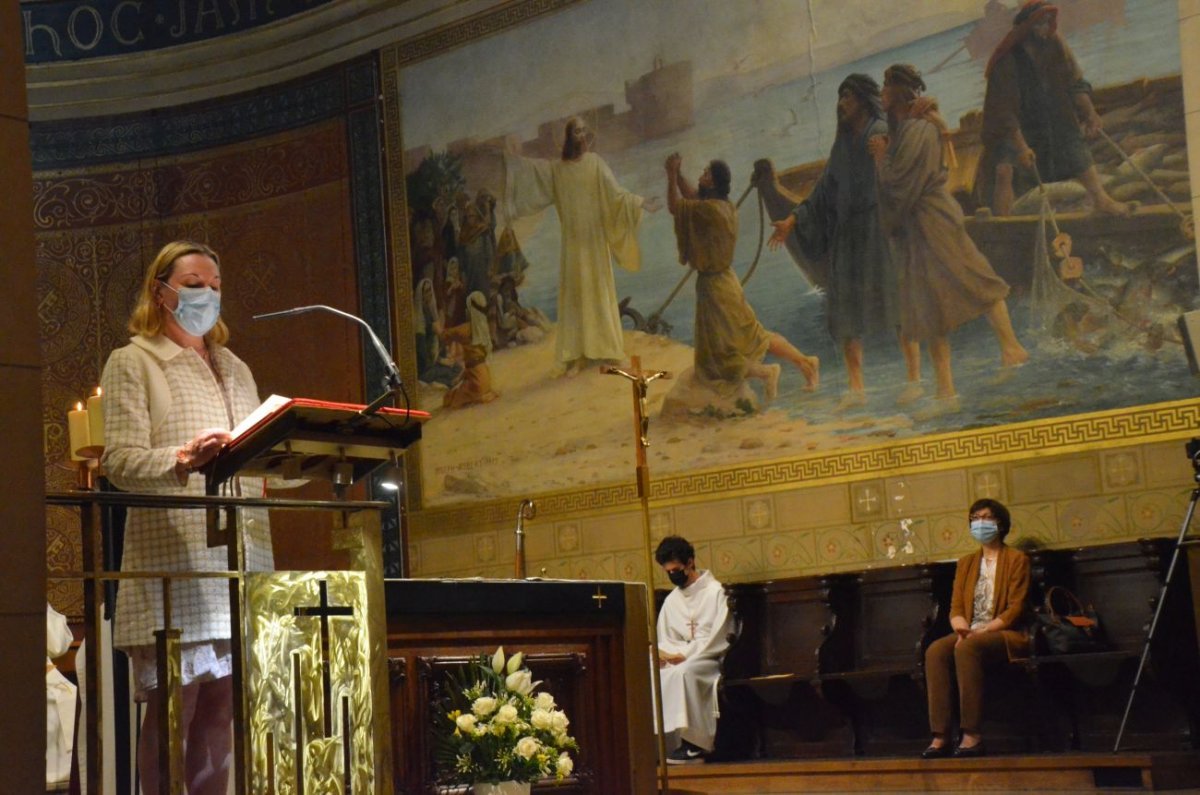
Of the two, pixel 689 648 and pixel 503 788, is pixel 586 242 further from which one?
pixel 503 788

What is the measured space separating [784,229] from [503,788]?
525cm

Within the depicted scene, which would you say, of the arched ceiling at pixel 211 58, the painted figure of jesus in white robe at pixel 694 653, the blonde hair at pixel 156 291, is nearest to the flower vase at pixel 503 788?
the blonde hair at pixel 156 291

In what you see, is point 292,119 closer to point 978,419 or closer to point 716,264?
point 716,264

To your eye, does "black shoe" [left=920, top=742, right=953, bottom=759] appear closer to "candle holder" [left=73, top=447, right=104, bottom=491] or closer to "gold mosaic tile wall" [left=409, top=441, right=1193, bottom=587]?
"gold mosaic tile wall" [left=409, top=441, right=1193, bottom=587]

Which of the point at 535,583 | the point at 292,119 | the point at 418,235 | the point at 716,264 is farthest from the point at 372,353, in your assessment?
the point at 535,583

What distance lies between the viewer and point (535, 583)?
5359 mm

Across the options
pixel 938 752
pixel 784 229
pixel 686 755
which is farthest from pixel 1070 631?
pixel 784 229

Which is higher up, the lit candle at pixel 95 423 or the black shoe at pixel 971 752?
the lit candle at pixel 95 423

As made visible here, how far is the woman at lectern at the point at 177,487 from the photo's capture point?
3.74 metres

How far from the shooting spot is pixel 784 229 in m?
9.55

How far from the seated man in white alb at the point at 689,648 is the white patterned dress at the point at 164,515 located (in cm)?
500

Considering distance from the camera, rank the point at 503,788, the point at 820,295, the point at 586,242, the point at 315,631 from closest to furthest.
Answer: the point at 315,631 → the point at 503,788 → the point at 820,295 → the point at 586,242

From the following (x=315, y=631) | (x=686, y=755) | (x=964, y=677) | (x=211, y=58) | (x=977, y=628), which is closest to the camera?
(x=315, y=631)

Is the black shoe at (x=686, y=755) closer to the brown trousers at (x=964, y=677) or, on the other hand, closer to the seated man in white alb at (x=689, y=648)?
the seated man in white alb at (x=689, y=648)
